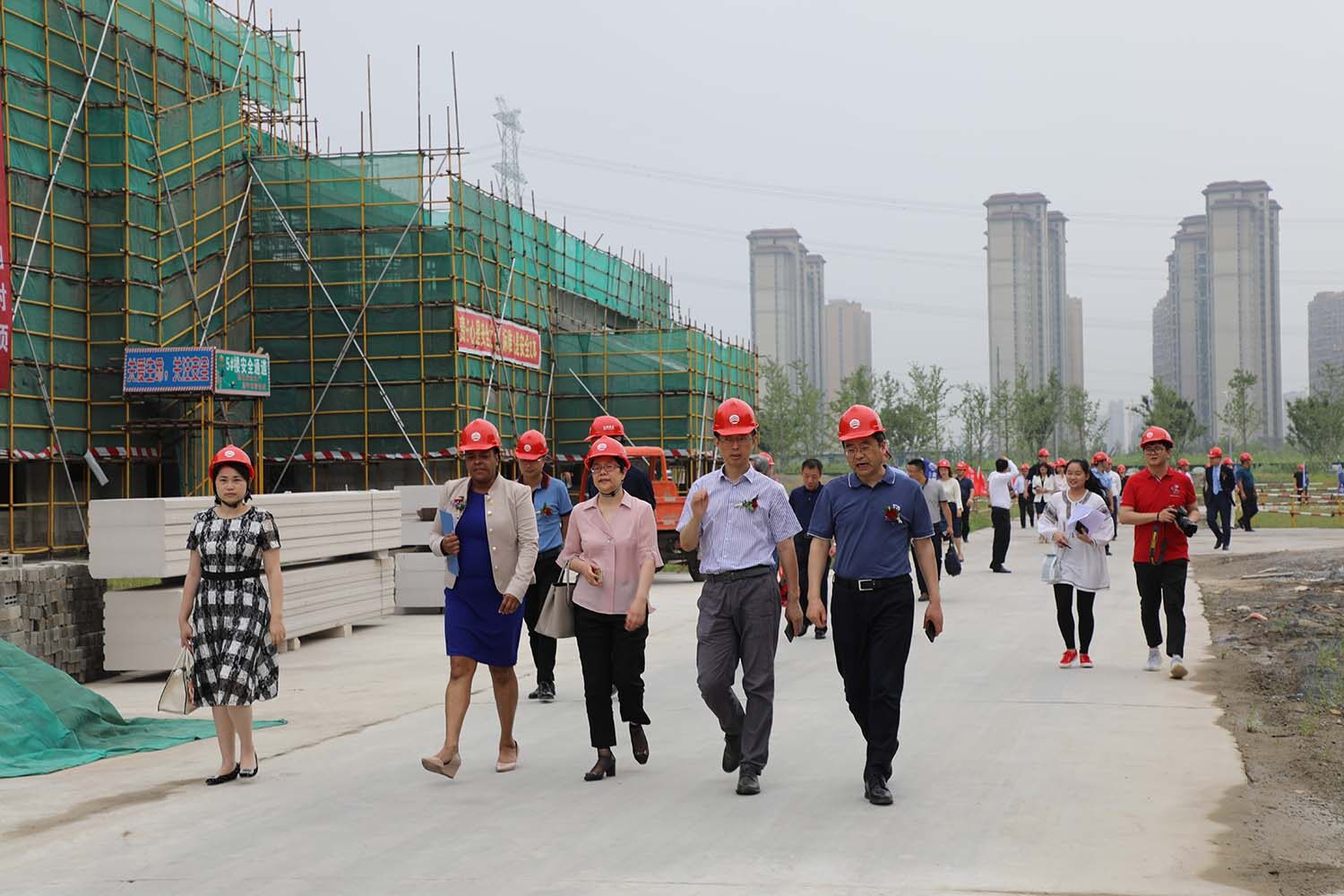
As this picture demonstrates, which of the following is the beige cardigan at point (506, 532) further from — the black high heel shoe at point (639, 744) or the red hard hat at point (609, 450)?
the black high heel shoe at point (639, 744)

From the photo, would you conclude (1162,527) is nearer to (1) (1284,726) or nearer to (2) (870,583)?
(1) (1284,726)

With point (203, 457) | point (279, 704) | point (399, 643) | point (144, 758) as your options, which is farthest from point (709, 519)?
point (203, 457)

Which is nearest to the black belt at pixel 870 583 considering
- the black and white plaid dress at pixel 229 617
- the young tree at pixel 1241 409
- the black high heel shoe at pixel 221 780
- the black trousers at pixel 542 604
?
the black and white plaid dress at pixel 229 617

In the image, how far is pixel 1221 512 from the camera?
28.5 m

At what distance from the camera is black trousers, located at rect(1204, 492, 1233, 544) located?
28.1 metres

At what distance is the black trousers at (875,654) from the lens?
6848 millimetres

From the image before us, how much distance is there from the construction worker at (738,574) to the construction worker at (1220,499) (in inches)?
897

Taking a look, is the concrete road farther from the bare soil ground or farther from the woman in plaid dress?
the woman in plaid dress

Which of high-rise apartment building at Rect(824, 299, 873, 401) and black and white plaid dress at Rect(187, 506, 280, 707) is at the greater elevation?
high-rise apartment building at Rect(824, 299, 873, 401)

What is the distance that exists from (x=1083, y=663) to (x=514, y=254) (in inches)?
1059

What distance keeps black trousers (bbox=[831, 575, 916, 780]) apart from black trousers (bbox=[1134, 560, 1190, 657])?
14.8 feet

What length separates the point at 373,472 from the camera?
106ft

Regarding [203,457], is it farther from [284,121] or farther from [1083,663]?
[1083,663]

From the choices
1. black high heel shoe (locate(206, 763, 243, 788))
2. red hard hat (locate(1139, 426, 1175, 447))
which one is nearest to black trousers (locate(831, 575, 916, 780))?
black high heel shoe (locate(206, 763, 243, 788))
